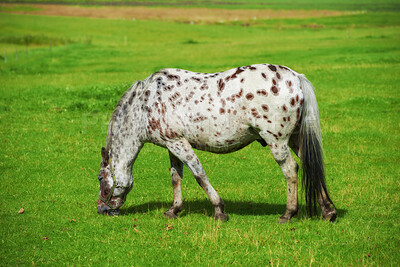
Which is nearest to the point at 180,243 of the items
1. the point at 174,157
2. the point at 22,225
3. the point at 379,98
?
the point at 174,157

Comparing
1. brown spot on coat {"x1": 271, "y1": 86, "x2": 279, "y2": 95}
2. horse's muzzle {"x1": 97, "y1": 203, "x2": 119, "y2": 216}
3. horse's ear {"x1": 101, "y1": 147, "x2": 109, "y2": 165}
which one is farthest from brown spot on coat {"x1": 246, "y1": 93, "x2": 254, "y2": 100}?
horse's muzzle {"x1": 97, "y1": 203, "x2": 119, "y2": 216}

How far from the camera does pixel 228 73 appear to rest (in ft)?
28.4

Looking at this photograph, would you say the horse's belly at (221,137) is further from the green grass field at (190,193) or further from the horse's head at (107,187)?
the horse's head at (107,187)

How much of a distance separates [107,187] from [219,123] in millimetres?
2507

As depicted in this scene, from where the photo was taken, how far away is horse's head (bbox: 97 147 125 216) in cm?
897

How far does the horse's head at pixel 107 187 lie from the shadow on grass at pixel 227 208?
54 centimetres

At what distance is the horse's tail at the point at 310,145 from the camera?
8297 millimetres

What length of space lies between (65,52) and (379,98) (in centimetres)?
3198

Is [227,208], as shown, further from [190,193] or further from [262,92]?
[262,92]

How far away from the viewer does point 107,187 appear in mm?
8984

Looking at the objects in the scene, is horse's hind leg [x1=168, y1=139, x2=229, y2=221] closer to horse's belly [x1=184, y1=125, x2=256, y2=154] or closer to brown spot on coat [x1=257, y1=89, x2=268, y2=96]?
horse's belly [x1=184, y1=125, x2=256, y2=154]

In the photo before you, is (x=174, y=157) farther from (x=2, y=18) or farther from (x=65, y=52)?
(x=2, y=18)

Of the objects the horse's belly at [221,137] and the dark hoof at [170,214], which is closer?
the horse's belly at [221,137]

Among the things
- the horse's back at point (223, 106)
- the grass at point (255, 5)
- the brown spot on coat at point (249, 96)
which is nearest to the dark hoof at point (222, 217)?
the horse's back at point (223, 106)
